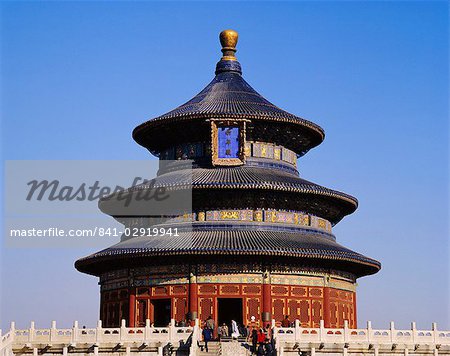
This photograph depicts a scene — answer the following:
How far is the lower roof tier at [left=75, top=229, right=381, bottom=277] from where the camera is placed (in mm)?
46562

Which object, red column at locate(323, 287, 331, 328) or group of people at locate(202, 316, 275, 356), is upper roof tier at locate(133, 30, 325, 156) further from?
group of people at locate(202, 316, 275, 356)

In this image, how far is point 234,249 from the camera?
4622cm

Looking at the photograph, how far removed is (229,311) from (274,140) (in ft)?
36.8

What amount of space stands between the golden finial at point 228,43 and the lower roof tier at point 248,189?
10792 millimetres

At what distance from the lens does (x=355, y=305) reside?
5400 cm

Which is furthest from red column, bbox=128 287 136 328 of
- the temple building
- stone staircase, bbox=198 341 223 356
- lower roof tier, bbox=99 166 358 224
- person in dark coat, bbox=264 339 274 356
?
person in dark coat, bbox=264 339 274 356

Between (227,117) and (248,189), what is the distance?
5.12 meters

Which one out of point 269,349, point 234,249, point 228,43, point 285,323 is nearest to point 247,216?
point 234,249

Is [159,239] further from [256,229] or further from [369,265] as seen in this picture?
[369,265]

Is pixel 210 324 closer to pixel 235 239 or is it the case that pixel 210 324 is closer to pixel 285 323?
pixel 285 323

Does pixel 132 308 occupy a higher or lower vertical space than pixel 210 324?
higher

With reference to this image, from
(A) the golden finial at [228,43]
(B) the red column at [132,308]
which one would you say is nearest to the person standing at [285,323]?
(B) the red column at [132,308]

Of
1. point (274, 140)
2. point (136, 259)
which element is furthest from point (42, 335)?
point (274, 140)

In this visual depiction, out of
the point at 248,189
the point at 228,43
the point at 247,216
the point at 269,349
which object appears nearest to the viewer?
the point at 269,349
